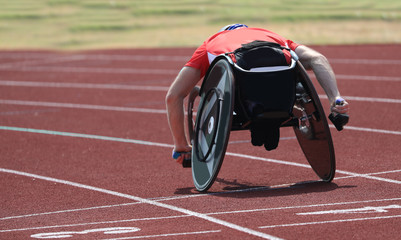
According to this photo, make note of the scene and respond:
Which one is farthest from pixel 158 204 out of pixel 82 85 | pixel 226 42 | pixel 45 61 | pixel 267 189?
pixel 45 61

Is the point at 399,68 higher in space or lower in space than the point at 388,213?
lower

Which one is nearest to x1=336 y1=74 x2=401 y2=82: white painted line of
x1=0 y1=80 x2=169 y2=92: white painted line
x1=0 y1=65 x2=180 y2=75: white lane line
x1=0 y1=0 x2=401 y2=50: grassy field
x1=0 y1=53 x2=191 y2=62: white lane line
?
x1=0 y1=80 x2=169 y2=92: white painted line

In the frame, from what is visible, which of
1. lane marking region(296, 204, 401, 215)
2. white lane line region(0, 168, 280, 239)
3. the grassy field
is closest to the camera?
white lane line region(0, 168, 280, 239)

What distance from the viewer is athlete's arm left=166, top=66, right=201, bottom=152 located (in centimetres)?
687

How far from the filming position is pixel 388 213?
18.0 ft

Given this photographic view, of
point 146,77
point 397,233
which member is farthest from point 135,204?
point 146,77

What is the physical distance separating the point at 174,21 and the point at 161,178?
66.5 ft

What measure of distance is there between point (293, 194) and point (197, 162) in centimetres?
94

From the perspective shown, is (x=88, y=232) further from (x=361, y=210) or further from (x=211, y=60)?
(x=211, y=60)

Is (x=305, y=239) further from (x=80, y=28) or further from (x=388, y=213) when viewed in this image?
(x=80, y=28)

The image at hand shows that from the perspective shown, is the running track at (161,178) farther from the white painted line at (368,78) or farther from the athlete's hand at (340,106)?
the athlete's hand at (340,106)

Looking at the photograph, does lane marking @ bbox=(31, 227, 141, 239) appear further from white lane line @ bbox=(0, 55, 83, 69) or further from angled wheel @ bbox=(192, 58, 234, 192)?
white lane line @ bbox=(0, 55, 83, 69)

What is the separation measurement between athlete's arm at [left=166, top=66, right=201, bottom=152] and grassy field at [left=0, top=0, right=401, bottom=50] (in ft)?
49.3

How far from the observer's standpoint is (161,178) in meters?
7.41
